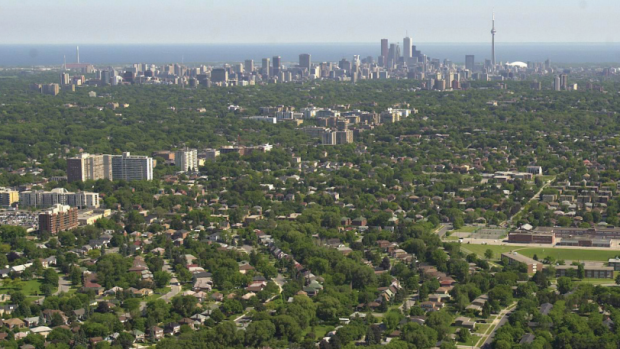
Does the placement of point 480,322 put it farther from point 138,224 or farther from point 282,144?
point 282,144

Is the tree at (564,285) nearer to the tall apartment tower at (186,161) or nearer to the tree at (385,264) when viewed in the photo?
the tree at (385,264)

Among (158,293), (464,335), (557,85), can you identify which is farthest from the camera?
(557,85)

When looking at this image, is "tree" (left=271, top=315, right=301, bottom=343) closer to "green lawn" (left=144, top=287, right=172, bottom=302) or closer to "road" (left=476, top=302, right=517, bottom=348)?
"road" (left=476, top=302, right=517, bottom=348)

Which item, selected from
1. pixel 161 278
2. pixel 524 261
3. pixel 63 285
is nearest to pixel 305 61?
pixel 524 261

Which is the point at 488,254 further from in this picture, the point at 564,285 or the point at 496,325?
the point at 496,325

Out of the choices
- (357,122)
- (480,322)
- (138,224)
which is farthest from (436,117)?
(480,322)

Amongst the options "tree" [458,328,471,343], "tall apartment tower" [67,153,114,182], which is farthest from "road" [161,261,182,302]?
"tall apartment tower" [67,153,114,182]

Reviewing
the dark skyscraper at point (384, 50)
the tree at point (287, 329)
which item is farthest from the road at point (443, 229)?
the dark skyscraper at point (384, 50)

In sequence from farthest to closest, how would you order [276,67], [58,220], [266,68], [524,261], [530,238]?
[276,67] < [266,68] < [58,220] < [530,238] < [524,261]
